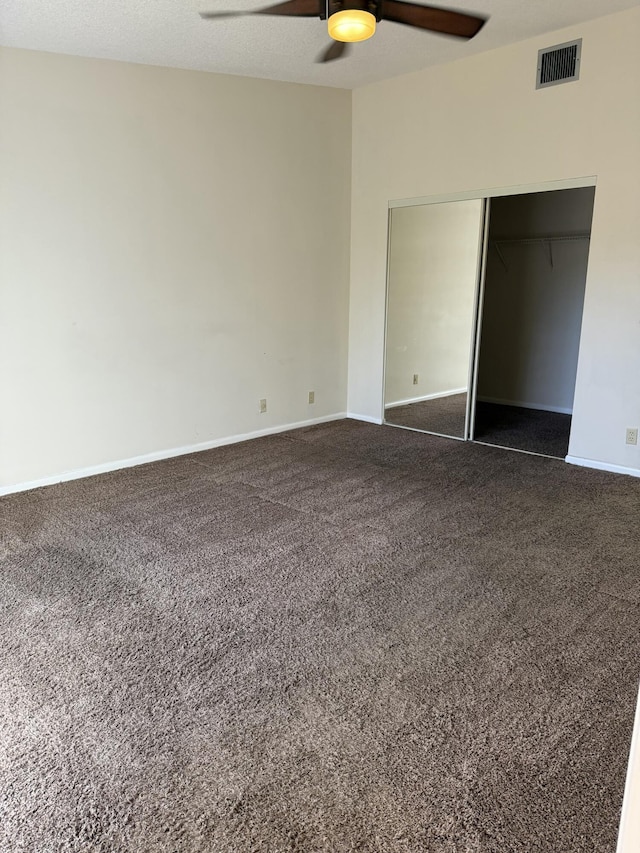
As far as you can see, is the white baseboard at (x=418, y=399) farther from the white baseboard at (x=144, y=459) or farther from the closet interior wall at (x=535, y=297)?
the closet interior wall at (x=535, y=297)

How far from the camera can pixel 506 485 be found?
4094mm

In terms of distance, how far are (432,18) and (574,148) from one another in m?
1.76

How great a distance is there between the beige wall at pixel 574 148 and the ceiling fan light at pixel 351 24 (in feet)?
7.07

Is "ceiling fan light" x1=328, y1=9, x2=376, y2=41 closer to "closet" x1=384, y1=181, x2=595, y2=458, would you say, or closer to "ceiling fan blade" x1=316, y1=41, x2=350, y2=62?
"ceiling fan blade" x1=316, y1=41, x2=350, y2=62

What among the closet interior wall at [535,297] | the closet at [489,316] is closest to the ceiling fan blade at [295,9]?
the closet at [489,316]

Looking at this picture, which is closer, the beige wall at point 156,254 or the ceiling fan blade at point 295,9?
the ceiling fan blade at point 295,9

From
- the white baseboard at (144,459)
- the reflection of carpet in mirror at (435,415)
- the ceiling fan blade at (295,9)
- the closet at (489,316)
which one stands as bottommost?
the white baseboard at (144,459)

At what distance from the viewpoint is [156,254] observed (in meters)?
4.36

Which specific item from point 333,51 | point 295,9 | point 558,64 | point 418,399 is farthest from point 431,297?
point 295,9

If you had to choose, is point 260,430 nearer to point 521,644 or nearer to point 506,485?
point 506,485

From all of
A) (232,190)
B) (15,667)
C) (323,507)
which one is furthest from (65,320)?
(15,667)

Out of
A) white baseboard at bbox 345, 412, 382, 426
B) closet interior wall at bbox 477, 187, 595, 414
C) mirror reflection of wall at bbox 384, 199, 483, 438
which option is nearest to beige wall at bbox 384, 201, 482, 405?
mirror reflection of wall at bbox 384, 199, 483, 438

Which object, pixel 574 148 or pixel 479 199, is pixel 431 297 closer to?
pixel 479 199

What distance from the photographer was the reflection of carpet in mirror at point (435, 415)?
5.31 m
